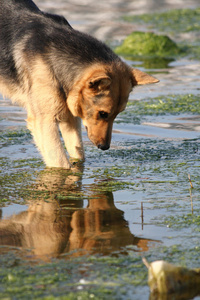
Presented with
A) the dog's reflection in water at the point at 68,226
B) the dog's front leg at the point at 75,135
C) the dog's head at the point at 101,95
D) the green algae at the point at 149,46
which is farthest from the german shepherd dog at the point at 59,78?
the green algae at the point at 149,46

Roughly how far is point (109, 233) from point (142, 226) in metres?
0.30

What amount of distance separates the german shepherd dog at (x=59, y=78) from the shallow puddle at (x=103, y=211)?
50 cm

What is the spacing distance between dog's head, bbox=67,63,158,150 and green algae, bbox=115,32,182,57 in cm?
748

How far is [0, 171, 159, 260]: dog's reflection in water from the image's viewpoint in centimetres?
412

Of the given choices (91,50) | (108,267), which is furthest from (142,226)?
(91,50)

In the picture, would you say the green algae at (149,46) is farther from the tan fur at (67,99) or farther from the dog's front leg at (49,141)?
the dog's front leg at (49,141)

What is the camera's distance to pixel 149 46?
1361 centimetres

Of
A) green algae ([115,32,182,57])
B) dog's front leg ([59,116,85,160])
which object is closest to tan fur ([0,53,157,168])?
dog's front leg ([59,116,85,160])

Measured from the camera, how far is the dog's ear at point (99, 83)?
5.63 metres

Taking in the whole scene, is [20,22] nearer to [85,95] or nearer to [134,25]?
[85,95]

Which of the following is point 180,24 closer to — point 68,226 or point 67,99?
point 67,99

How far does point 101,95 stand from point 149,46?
805 cm

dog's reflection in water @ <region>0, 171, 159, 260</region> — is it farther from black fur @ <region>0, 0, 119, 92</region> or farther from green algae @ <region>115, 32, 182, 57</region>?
green algae @ <region>115, 32, 182, 57</region>

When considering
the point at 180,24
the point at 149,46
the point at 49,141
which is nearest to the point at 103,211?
the point at 49,141
